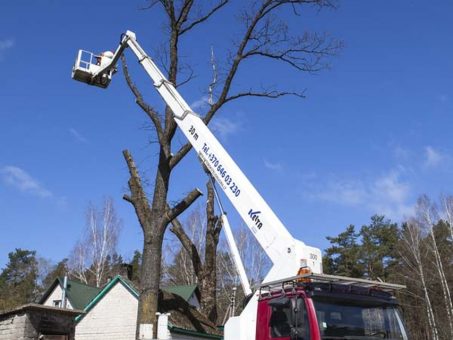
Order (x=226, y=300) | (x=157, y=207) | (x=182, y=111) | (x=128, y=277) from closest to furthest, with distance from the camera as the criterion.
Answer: (x=182, y=111) < (x=157, y=207) < (x=128, y=277) < (x=226, y=300)

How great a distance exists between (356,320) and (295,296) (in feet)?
2.96

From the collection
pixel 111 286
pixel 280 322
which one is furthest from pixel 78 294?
pixel 280 322

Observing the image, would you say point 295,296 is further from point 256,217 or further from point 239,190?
point 239,190

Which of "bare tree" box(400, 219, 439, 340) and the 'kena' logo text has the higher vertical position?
"bare tree" box(400, 219, 439, 340)

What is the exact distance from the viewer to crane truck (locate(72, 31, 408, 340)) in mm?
6512

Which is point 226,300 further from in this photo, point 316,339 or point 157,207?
point 316,339

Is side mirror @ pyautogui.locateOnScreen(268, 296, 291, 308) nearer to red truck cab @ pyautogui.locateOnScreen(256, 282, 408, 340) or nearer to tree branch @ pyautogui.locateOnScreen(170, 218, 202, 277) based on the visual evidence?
red truck cab @ pyautogui.locateOnScreen(256, 282, 408, 340)

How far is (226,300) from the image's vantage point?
46.3m

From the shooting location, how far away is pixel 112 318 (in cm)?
2434

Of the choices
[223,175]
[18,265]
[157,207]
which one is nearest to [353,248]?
[157,207]

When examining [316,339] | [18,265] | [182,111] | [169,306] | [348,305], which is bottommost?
[316,339]

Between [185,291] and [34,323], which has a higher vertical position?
[185,291]

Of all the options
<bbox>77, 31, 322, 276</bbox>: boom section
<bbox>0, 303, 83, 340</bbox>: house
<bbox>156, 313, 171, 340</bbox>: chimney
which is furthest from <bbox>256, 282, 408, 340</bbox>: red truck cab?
<bbox>0, 303, 83, 340</bbox>: house

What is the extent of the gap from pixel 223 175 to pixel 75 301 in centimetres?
2381
